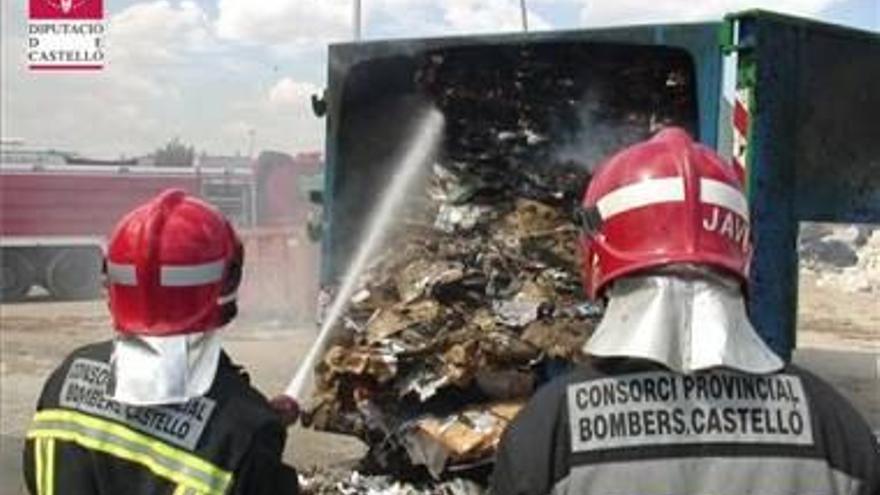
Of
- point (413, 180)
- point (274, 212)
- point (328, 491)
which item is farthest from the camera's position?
point (274, 212)

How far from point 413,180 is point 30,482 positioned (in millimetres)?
4125

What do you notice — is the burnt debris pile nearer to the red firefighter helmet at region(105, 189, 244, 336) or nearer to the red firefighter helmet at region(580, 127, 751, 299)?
the red firefighter helmet at region(105, 189, 244, 336)

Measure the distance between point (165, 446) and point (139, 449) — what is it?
0.04 metres

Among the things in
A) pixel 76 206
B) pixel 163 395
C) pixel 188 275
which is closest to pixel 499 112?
pixel 188 275

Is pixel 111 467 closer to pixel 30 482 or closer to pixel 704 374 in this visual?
pixel 30 482

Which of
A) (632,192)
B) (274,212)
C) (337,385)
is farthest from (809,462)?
(274,212)

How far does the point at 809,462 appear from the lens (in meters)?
1.56

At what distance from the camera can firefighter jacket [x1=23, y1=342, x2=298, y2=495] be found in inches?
75.2

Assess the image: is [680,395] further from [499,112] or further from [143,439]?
[499,112]

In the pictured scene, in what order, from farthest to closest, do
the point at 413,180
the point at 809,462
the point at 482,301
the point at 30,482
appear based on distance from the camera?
the point at 413,180, the point at 482,301, the point at 30,482, the point at 809,462

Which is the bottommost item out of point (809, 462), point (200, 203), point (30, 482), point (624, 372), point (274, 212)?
point (274, 212)

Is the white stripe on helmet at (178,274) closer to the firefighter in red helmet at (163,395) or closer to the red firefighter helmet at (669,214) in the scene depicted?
the firefighter in red helmet at (163,395)

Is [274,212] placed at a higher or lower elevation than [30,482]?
lower

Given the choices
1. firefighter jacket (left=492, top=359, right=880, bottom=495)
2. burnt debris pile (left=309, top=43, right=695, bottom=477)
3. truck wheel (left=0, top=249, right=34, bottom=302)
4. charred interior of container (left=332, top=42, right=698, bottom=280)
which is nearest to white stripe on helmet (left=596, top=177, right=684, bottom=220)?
firefighter jacket (left=492, top=359, right=880, bottom=495)
